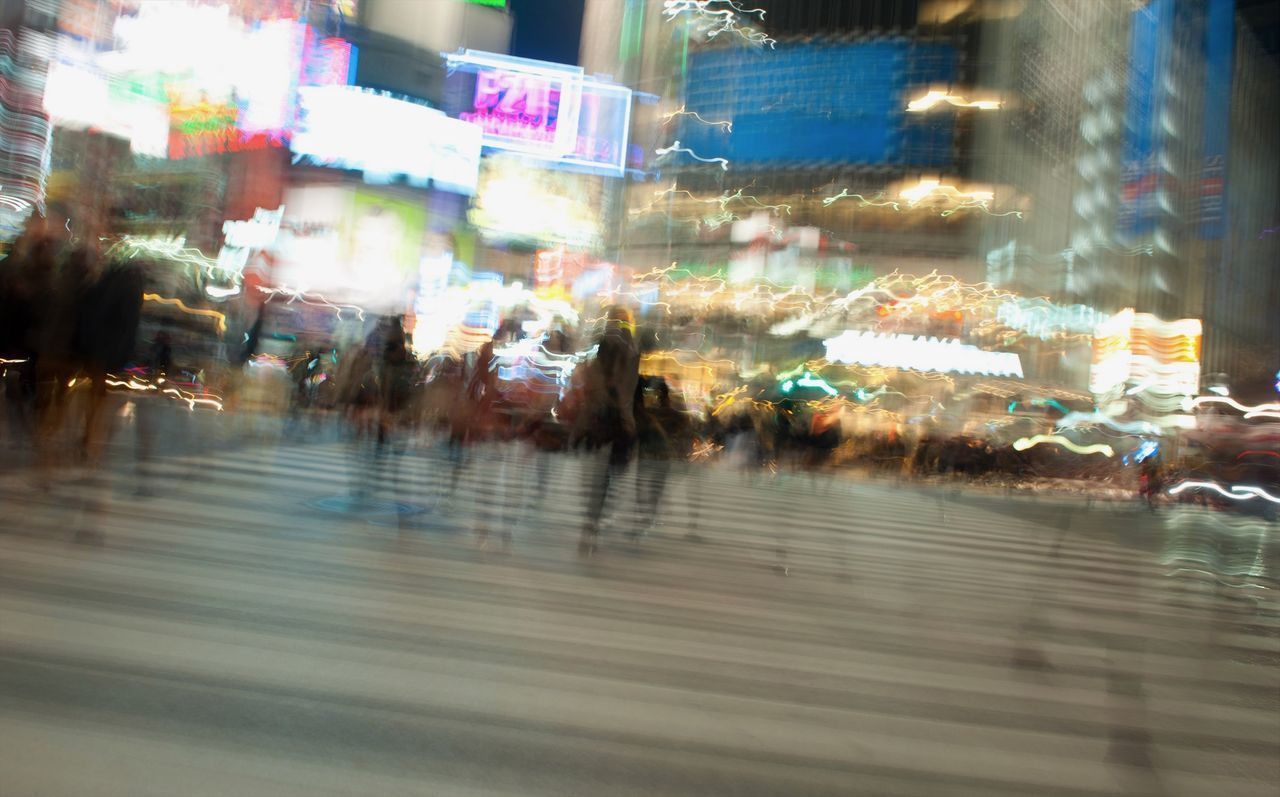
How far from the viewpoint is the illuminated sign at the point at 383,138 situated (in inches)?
2052

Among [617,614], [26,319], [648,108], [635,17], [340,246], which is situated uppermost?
[635,17]

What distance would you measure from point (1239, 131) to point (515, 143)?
62.5m

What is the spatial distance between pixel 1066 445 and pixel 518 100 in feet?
118

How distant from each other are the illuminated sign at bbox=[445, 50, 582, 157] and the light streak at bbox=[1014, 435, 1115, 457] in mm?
31323

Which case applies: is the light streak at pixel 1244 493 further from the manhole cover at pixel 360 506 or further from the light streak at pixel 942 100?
the light streak at pixel 942 100

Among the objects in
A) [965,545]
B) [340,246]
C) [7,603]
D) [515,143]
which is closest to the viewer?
[7,603]

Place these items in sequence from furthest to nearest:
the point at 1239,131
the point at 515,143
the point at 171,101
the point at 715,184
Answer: the point at 1239,131
the point at 715,184
the point at 515,143
the point at 171,101

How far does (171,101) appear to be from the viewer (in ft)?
162

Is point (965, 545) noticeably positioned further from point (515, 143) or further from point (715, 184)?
point (715, 184)

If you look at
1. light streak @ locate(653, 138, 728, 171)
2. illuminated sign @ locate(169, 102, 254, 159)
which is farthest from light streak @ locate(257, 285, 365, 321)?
light streak @ locate(653, 138, 728, 171)

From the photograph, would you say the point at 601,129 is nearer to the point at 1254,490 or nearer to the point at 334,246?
the point at 334,246

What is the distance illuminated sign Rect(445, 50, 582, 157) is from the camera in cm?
5775

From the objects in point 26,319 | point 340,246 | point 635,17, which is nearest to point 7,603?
point 26,319

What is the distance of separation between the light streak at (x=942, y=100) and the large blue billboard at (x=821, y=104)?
47cm
